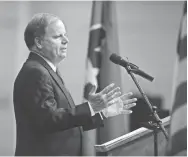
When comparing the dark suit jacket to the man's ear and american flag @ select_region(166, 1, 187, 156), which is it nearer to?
the man's ear

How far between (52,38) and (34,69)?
18cm

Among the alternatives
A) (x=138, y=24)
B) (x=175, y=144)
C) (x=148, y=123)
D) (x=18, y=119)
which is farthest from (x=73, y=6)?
(x=175, y=144)

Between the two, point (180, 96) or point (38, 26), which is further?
point (38, 26)

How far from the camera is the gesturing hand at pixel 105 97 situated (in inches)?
50.7

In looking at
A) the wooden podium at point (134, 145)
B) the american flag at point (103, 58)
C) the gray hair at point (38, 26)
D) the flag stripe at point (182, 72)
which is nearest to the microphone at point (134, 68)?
the flag stripe at point (182, 72)

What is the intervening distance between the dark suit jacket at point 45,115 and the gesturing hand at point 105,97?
0.22 ft

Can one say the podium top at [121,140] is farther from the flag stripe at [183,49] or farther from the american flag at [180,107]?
the flag stripe at [183,49]

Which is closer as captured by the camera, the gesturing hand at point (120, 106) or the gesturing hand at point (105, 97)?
the gesturing hand at point (105, 97)

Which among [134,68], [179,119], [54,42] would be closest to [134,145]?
[179,119]

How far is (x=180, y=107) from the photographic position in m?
1.34

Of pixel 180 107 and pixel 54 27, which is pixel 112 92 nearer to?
pixel 180 107

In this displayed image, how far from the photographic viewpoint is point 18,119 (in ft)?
4.96

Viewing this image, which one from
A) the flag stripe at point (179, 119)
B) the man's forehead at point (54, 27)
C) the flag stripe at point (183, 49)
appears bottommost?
the flag stripe at point (179, 119)

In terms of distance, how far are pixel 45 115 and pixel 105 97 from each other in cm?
27
